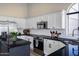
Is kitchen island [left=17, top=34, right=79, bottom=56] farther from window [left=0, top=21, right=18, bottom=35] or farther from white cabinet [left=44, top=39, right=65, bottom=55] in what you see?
window [left=0, top=21, right=18, bottom=35]

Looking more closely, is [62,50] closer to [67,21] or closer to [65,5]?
[67,21]

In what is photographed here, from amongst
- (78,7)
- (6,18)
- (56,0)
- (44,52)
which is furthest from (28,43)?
(78,7)

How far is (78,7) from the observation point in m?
1.25

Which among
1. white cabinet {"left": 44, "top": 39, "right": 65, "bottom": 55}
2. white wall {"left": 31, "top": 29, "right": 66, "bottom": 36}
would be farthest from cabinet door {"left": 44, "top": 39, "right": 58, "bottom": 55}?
white wall {"left": 31, "top": 29, "right": 66, "bottom": 36}

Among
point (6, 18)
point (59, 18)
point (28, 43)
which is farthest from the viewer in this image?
point (59, 18)

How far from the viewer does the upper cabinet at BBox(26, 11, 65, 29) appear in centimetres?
129

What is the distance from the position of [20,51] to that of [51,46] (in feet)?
1.39

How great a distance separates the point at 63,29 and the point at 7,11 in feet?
2.44

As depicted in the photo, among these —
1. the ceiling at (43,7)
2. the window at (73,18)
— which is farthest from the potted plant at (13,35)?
the window at (73,18)

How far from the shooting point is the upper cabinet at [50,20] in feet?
4.23

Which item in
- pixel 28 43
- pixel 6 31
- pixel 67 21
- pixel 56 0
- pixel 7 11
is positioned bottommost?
pixel 28 43

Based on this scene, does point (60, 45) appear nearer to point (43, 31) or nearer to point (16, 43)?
point (43, 31)

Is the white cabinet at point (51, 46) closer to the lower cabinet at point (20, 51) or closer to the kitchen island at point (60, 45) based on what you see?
the kitchen island at point (60, 45)

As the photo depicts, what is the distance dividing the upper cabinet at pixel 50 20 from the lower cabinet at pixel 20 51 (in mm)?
287
